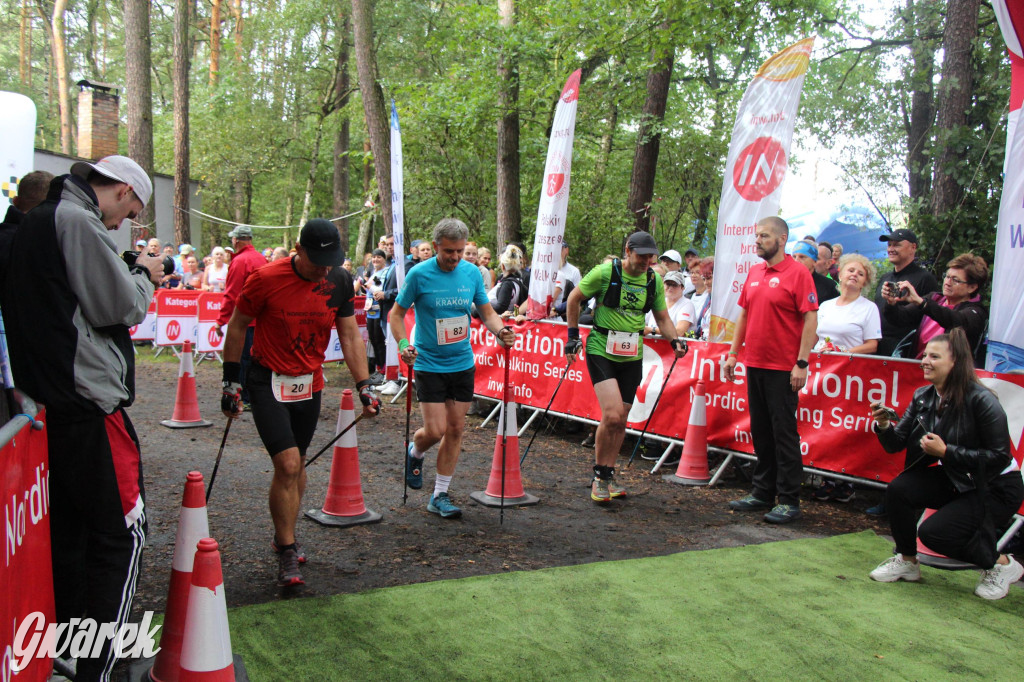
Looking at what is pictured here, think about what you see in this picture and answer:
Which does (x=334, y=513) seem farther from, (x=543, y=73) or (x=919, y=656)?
(x=543, y=73)

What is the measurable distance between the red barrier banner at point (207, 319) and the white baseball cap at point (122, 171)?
11850mm

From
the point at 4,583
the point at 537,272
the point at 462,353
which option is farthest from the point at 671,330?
the point at 4,583

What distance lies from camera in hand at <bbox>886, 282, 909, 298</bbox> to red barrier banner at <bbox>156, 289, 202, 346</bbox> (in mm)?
12075

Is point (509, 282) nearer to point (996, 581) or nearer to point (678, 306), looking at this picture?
point (678, 306)

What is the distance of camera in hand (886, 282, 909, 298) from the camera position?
5.85m

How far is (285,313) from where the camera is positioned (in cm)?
440

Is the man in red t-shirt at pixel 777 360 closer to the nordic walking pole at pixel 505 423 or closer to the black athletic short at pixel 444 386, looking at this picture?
the nordic walking pole at pixel 505 423

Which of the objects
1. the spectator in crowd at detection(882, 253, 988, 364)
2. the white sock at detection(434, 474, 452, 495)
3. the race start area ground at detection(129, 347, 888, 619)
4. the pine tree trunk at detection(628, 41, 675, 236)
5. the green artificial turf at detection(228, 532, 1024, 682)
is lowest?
the race start area ground at detection(129, 347, 888, 619)

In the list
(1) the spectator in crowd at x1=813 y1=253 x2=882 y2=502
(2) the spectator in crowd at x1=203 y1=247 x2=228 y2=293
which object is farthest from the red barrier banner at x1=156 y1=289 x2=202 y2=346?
(1) the spectator in crowd at x1=813 y1=253 x2=882 y2=502

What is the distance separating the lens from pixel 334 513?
221 inches

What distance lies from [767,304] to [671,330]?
86 centimetres

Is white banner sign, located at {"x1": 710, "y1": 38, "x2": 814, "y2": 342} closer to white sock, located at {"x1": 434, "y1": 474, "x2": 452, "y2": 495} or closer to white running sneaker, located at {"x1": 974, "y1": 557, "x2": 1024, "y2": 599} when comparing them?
white sock, located at {"x1": 434, "y1": 474, "x2": 452, "y2": 495}

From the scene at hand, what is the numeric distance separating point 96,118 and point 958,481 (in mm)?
26596

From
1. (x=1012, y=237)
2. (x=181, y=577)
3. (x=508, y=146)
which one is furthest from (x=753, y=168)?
(x=508, y=146)
